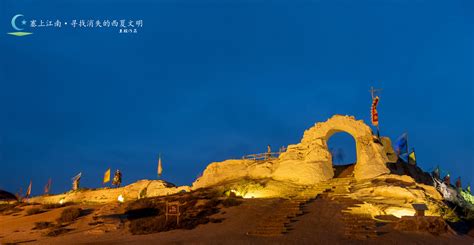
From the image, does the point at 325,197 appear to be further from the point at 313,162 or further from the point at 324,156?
the point at 324,156

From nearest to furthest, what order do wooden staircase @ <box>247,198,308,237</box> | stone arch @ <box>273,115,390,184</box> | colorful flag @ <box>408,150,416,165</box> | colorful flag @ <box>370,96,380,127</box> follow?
wooden staircase @ <box>247,198,308,237</box>
stone arch @ <box>273,115,390,184</box>
colorful flag @ <box>370,96,380,127</box>
colorful flag @ <box>408,150,416,165</box>

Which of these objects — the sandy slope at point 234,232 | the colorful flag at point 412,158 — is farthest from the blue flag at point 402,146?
the sandy slope at point 234,232

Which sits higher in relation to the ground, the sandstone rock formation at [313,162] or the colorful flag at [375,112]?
the colorful flag at [375,112]

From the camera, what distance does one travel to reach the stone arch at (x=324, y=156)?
A: 24.8m

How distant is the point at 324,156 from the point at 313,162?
47.3 inches

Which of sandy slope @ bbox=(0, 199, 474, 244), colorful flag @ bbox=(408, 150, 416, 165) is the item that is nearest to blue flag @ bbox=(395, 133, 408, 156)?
colorful flag @ bbox=(408, 150, 416, 165)

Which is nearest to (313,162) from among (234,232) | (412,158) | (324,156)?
(324,156)

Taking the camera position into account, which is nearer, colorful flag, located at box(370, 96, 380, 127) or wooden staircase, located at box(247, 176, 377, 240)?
wooden staircase, located at box(247, 176, 377, 240)

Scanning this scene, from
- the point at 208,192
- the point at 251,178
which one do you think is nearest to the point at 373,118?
the point at 251,178

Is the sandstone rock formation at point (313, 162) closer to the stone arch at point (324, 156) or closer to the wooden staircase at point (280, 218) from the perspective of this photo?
the stone arch at point (324, 156)

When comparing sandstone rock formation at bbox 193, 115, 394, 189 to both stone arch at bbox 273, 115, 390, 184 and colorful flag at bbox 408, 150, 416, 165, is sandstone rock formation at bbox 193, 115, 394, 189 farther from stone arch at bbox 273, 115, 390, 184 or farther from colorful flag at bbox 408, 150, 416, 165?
colorful flag at bbox 408, 150, 416, 165

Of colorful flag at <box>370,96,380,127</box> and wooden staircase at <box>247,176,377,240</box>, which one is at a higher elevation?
colorful flag at <box>370,96,380,127</box>

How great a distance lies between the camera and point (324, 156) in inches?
1032

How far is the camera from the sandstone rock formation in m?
24.9
